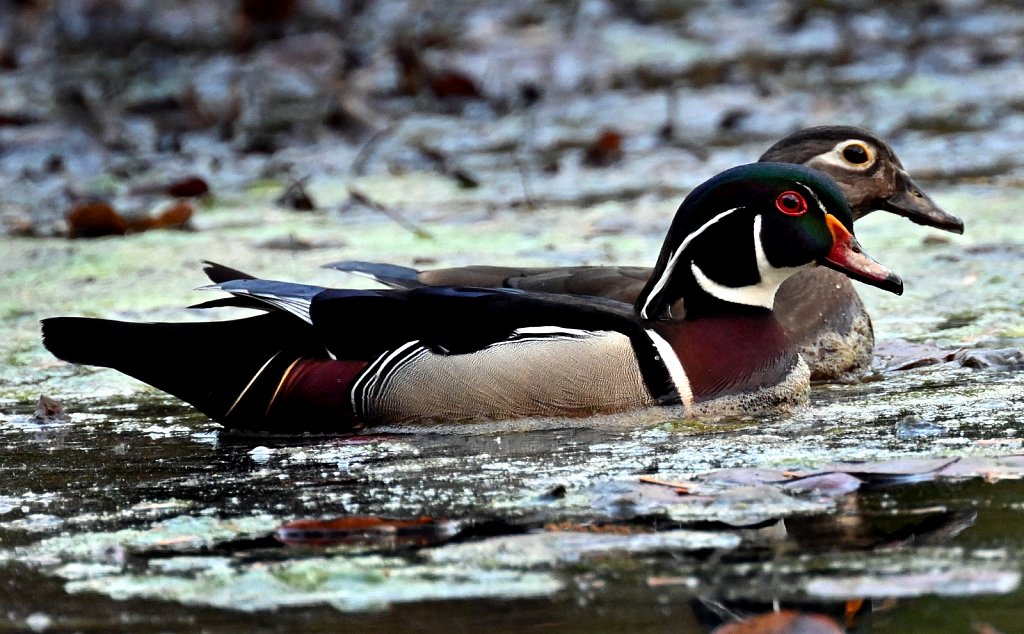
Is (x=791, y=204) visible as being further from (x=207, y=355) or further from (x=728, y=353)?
(x=207, y=355)

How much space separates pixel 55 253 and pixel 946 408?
4703 mm

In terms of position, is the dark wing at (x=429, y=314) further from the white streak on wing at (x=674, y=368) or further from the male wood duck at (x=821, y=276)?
the male wood duck at (x=821, y=276)

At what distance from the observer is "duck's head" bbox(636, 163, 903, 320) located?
5113 millimetres

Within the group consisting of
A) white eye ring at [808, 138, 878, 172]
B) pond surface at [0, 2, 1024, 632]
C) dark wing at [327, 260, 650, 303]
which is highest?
white eye ring at [808, 138, 878, 172]

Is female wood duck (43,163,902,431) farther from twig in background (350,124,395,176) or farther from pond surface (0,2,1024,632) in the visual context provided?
twig in background (350,124,395,176)

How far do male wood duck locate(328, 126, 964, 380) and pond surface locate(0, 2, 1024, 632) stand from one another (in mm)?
144

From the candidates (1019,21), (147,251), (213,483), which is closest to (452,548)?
(213,483)

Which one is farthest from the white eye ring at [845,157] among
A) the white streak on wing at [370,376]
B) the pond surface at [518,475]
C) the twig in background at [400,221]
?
the twig in background at [400,221]

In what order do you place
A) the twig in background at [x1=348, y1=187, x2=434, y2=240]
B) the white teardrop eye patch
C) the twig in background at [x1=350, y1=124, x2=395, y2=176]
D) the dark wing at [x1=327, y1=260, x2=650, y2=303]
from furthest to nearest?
the twig in background at [x1=350, y1=124, x2=395, y2=176] → the twig in background at [x1=348, y1=187, x2=434, y2=240] → the white teardrop eye patch → the dark wing at [x1=327, y1=260, x2=650, y2=303]

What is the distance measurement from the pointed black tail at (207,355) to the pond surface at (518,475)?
0.13m

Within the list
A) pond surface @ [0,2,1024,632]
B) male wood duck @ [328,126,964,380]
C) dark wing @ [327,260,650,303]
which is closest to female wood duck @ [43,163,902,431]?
pond surface @ [0,2,1024,632]

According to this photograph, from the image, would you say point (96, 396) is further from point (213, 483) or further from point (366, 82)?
point (366, 82)

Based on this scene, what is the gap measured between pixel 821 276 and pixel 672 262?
3.98 feet

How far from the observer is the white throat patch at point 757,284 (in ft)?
17.0
